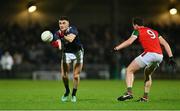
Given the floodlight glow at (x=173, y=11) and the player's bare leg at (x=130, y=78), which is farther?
the floodlight glow at (x=173, y=11)

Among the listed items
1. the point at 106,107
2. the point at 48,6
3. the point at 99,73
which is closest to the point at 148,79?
the point at 106,107

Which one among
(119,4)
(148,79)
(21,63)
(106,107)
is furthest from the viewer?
(119,4)

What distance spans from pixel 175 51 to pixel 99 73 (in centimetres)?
563

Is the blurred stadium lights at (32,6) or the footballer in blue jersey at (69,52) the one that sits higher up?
the blurred stadium lights at (32,6)

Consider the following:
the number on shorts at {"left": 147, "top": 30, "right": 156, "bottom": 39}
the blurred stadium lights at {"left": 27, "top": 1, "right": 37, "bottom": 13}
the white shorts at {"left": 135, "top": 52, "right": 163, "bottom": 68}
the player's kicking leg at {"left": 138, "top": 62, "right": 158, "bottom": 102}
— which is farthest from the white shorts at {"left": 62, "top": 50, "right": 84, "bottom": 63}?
the blurred stadium lights at {"left": 27, "top": 1, "right": 37, "bottom": 13}

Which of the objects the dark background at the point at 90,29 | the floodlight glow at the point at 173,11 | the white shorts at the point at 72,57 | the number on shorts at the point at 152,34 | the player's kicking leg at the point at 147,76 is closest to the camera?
the number on shorts at the point at 152,34

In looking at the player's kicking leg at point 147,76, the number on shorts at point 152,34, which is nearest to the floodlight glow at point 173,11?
the player's kicking leg at point 147,76

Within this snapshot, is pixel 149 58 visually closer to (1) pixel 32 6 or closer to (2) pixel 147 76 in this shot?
(2) pixel 147 76

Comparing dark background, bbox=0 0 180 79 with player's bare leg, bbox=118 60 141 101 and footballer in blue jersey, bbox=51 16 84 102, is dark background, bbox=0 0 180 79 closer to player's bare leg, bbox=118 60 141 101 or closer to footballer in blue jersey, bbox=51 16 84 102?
footballer in blue jersey, bbox=51 16 84 102

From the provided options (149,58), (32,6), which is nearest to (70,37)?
(149,58)

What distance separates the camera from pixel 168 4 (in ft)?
149

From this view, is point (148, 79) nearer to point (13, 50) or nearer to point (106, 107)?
point (106, 107)

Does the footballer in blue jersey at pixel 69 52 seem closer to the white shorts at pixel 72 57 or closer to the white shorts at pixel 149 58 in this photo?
the white shorts at pixel 72 57

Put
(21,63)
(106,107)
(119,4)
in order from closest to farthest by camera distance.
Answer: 1. (106,107)
2. (21,63)
3. (119,4)
